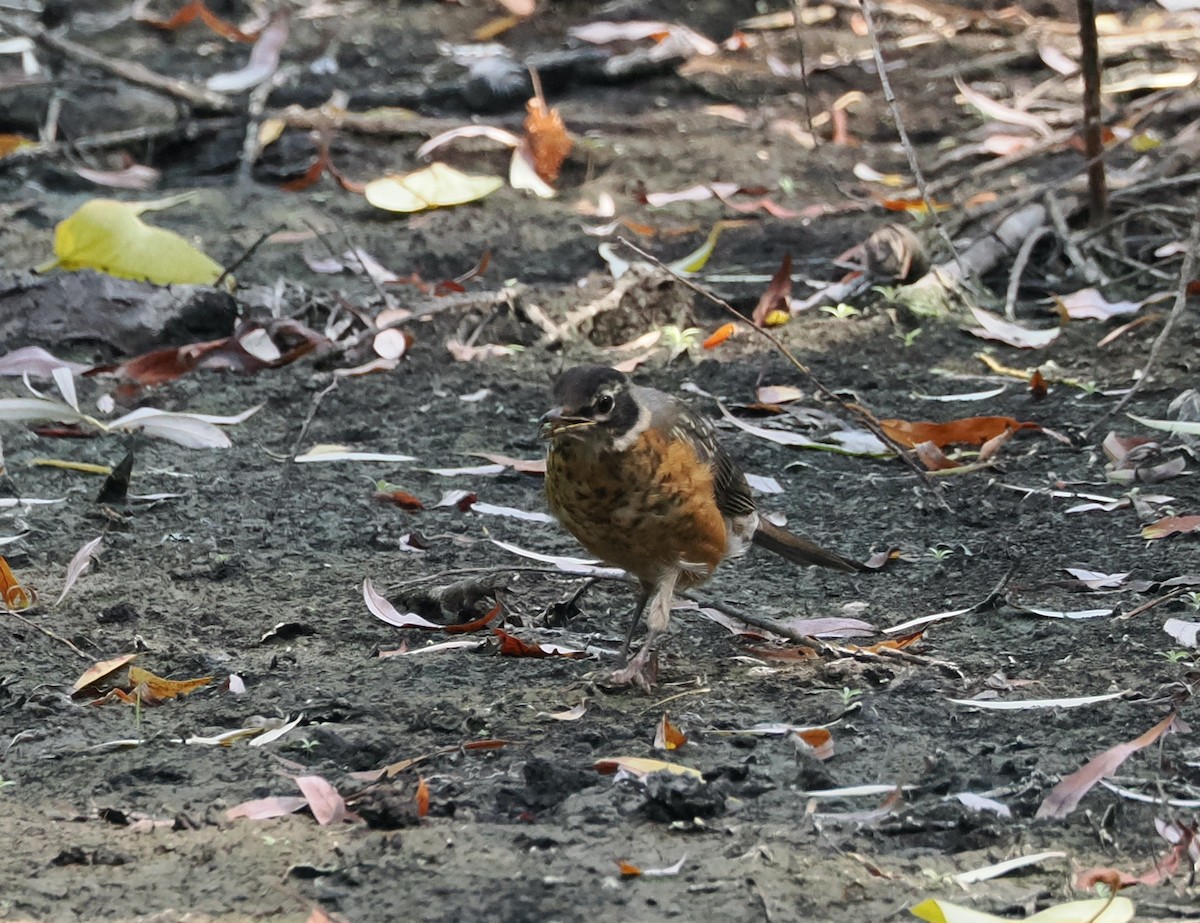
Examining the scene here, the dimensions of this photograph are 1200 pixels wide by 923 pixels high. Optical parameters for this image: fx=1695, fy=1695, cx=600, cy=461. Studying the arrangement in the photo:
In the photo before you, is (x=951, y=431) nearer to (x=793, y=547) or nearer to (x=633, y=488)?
(x=793, y=547)

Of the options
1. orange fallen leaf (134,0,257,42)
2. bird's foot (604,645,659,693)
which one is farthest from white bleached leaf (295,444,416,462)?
orange fallen leaf (134,0,257,42)

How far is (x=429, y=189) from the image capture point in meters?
8.59

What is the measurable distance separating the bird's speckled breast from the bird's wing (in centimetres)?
8

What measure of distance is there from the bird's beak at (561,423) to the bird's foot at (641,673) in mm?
586

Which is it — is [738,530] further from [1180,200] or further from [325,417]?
[1180,200]

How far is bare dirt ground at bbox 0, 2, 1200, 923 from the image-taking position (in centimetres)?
317

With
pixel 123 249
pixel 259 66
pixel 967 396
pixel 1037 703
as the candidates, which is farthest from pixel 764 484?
pixel 259 66

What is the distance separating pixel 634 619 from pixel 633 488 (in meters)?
0.44

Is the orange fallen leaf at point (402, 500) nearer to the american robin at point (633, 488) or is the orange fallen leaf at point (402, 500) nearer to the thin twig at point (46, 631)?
the american robin at point (633, 488)

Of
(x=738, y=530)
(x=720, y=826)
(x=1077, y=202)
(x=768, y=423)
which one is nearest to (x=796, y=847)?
(x=720, y=826)

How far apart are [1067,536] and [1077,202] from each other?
331cm

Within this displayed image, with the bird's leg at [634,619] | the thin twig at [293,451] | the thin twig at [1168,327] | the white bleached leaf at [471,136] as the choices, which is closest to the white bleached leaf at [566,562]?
the bird's leg at [634,619]

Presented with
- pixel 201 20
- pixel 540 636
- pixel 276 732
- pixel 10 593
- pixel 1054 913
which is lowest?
pixel 201 20

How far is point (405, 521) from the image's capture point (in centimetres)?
545
